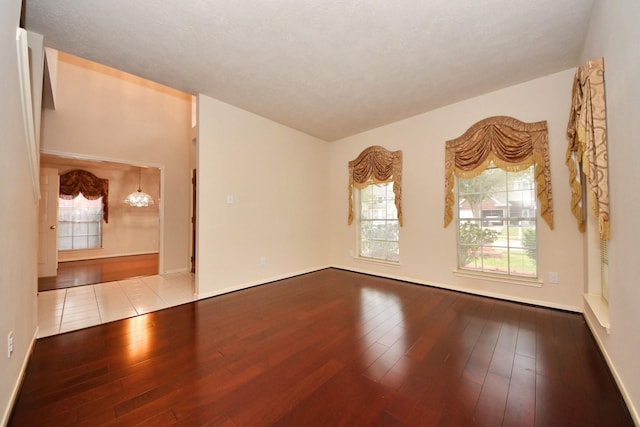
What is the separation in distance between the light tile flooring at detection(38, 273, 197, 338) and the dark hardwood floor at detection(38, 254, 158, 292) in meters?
0.38

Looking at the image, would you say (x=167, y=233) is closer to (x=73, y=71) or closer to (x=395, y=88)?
(x=73, y=71)

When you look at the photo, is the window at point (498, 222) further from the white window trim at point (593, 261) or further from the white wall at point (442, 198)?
the white window trim at point (593, 261)

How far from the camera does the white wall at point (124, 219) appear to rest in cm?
677

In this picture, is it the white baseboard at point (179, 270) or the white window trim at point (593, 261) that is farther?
the white baseboard at point (179, 270)

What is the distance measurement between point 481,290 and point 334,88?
3.28 m

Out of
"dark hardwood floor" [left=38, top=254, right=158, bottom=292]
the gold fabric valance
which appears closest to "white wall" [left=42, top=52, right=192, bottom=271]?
"dark hardwood floor" [left=38, top=254, right=158, bottom=292]

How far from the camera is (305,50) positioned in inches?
95.0

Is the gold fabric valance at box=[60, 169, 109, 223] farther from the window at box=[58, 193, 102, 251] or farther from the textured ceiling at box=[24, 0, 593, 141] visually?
the textured ceiling at box=[24, 0, 593, 141]

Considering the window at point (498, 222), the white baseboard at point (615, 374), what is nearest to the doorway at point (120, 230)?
the window at point (498, 222)

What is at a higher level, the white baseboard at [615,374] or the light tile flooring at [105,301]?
the white baseboard at [615,374]

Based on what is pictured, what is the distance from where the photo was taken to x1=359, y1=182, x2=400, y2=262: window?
14.1 feet

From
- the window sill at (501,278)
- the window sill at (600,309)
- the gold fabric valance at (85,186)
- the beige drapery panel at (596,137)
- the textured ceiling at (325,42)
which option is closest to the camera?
the beige drapery panel at (596,137)

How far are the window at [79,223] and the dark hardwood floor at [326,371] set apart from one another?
238 inches

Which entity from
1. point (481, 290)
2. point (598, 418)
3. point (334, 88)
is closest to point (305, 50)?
point (334, 88)
